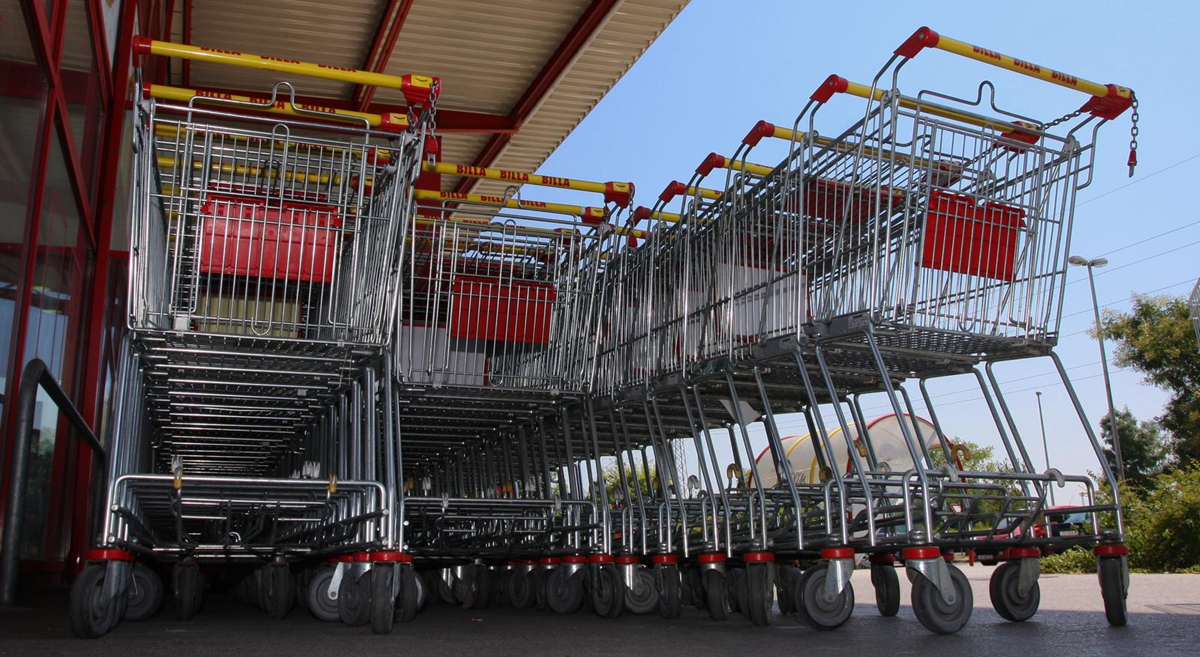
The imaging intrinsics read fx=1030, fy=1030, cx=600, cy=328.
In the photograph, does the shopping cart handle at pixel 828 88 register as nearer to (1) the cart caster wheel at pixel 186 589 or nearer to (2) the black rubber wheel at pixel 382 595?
(2) the black rubber wheel at pixel 382 595

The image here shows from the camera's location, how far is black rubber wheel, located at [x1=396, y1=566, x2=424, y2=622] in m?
4.12

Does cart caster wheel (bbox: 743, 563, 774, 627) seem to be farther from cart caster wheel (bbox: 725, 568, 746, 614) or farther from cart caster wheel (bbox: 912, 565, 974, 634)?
cart caster wheel (bbox: 912, 565, 974, 634)

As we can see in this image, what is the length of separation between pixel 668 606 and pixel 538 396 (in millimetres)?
1231

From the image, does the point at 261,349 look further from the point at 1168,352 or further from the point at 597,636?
the point at 1168,352

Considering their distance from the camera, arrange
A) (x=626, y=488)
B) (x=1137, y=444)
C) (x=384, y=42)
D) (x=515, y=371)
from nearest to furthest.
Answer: (x=626, y=488), (x=515, y=371), (x=384, y=42), (x=1137, y=444)

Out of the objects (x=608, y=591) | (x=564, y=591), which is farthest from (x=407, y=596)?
(x=564, y=591)

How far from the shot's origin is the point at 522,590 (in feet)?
18.2

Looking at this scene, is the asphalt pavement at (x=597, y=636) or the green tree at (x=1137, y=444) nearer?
the asphalt pavement at (x=597, y=636)

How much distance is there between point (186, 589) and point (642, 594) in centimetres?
203

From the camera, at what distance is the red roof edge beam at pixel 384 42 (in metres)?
9.21

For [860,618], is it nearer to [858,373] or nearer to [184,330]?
[858,373]

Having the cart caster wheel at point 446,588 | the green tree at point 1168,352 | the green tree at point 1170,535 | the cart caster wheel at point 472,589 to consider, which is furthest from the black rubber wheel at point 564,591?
the green tree at point 1168,352

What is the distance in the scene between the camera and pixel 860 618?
15.3ft

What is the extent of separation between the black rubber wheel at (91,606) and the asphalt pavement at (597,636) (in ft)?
0.15
